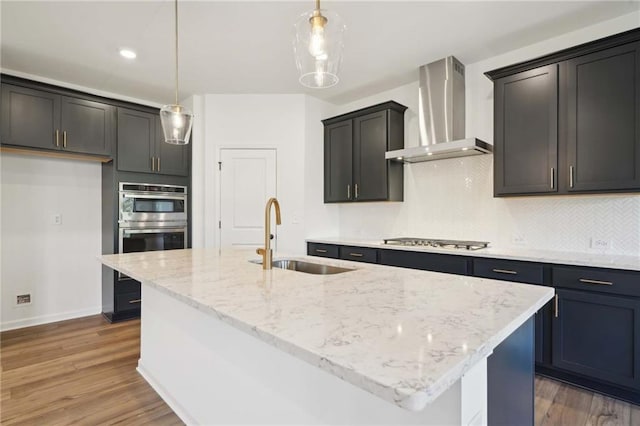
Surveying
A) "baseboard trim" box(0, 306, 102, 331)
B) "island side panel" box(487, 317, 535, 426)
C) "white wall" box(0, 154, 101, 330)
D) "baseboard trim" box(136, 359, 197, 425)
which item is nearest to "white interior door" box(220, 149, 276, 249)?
"white wall" box(0, 154, 101, 330)

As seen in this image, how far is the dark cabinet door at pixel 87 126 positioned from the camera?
3568 mm

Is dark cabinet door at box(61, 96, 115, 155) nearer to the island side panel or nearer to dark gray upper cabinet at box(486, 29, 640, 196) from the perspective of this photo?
dark gray upper cabinet at box(486, 29, 640, 196)

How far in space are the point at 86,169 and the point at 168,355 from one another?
119 inches

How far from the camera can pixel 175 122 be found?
2273 mm

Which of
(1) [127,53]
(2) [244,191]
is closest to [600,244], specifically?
(2) [244,191]

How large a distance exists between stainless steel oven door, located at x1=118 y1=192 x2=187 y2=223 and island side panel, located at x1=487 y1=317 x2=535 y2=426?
3909 mm

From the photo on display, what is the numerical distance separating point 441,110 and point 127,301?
13.0ft

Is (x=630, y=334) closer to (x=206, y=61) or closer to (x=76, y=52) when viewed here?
(x=206, y=61)

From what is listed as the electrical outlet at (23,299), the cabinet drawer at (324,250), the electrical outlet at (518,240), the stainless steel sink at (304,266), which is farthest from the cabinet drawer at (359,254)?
the electrical outlet at (23,299)

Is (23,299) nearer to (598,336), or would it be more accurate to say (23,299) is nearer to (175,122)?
(175,122)

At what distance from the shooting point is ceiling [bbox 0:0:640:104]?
2.46 metres

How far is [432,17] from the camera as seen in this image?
2590 mm

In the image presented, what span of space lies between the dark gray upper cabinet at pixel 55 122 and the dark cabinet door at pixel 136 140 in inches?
4.4

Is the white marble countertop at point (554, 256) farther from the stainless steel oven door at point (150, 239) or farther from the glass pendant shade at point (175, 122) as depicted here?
the stainless steel oven door at point (150, 239)
